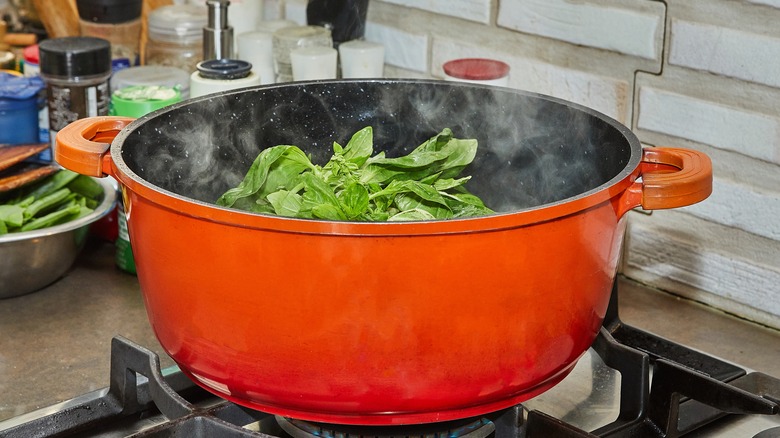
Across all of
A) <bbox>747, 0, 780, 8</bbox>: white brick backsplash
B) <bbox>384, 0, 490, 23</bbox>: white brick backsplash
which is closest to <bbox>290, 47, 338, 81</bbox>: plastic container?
<bbox>384, 0, 490, 23</bbox>: white brick backsplash

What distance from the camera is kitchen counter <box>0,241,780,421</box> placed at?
102 cm

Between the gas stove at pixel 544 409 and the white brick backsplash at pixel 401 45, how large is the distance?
2.09 feet

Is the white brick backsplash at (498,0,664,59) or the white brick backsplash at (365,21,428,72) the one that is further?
the white brick backsplash at (365,21,428,72)

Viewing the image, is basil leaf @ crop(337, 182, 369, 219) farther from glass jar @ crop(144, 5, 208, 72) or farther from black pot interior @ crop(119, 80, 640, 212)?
glass jar @ crop(144, 5, 208, 72)

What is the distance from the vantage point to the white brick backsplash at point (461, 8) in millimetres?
1368

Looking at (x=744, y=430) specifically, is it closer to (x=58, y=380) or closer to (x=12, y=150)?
(x=58, y=380)

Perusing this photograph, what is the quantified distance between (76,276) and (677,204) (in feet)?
2.66

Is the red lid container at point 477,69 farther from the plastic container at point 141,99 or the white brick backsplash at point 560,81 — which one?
the plastic container at point 141,99

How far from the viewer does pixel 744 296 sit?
117cm

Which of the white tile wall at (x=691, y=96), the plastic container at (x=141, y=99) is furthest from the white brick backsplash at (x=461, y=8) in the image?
the plastic container at (x=141, y=99)

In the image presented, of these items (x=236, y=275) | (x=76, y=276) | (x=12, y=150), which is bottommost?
(x=76, y=276)

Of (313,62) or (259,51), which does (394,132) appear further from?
(259,51)

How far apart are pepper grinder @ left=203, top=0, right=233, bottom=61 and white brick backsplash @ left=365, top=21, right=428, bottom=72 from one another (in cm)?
23

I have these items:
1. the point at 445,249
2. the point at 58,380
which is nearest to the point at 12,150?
the point at 58,380
